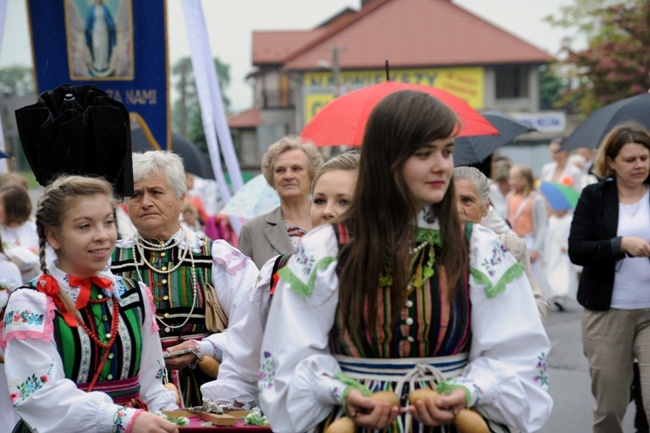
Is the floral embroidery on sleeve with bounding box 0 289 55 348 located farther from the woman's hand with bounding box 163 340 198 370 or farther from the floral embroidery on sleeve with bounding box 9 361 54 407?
the woman's hand with bounding box 163 340 198 370

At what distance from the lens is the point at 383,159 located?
11.3 feet

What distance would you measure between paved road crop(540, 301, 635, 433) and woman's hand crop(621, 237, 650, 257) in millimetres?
2217

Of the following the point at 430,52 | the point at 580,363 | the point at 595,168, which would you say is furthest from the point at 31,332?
the point at 430,52

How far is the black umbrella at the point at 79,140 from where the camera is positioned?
4.86m

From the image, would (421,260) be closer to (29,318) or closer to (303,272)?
(303,272)

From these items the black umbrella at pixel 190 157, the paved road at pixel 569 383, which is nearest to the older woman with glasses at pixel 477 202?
the paved road at pixel 569 383

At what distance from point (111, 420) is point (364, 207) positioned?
1.14 metres

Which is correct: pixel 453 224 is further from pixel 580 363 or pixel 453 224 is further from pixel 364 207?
pixel 580 363

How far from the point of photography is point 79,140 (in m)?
4.86

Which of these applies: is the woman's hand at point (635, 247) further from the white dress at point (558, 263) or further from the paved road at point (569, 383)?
the white dress at point (558, 263)

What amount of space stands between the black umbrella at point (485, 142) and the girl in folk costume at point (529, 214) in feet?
11.5

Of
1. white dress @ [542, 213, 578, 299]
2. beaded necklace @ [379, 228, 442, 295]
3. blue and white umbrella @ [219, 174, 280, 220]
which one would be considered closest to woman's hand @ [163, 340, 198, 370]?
beaded necklace @ [379, 228, 442, 295]

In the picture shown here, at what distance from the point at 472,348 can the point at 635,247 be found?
10.6ft

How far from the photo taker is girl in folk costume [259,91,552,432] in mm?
3404
